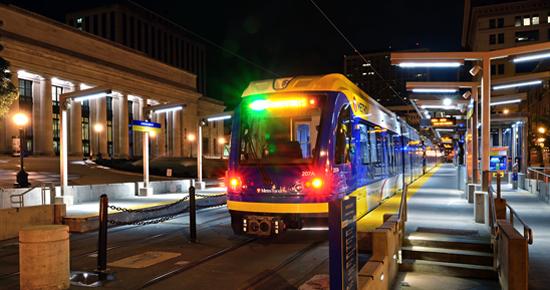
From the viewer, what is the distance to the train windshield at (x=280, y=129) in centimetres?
1073

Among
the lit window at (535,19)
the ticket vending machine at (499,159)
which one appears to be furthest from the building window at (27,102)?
the lit window at (535,19)

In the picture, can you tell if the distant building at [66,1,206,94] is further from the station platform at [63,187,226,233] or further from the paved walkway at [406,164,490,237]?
the paved walkway at [406,164,490,237]

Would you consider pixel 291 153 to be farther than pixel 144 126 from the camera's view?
No

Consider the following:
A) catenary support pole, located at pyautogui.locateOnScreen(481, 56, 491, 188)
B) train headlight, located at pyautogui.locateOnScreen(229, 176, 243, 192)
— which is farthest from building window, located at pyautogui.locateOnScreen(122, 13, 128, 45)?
train headlight, located at pyautogui.locateOnScreen(229, 176, 243, 192)

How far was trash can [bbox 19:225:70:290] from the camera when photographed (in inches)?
299

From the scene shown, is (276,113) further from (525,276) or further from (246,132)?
(525,276)

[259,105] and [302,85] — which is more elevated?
[302,85]

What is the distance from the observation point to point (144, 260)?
9.95 meters

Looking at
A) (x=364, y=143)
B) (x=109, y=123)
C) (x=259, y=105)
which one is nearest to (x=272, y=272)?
(x=259, y=105)

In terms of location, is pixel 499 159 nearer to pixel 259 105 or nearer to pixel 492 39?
pixel 259 105

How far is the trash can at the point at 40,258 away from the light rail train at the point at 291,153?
4.03 metres

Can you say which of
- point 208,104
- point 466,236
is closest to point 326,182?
point 466,236

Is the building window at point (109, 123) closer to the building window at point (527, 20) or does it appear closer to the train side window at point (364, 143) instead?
the train side window at point (364, 143)

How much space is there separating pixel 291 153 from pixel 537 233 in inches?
223
